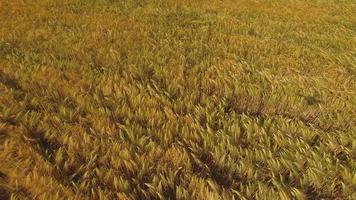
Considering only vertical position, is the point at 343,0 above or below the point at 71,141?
below

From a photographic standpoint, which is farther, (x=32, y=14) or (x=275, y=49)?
(x=32, y=14)

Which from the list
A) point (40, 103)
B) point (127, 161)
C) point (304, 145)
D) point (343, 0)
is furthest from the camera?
point (343, 0)

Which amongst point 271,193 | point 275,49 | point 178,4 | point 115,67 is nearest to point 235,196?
point 271,193

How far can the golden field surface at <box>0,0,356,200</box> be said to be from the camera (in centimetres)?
259

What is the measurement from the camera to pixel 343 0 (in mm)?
13156

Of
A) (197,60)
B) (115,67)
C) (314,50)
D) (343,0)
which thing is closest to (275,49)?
(314,50)

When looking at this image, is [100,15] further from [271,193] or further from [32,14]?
[271,193]

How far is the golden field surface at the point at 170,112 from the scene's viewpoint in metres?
2.59

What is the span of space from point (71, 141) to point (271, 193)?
1436 millimetres

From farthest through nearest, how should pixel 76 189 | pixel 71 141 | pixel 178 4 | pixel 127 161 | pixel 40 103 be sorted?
pixel 178 4 → pixel 40 103 → pixel 71 141 → pixel 127 161 → pixel 76 189

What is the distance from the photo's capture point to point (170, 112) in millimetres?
3508

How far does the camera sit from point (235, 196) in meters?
2.52

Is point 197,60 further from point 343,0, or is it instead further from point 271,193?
point 343,0

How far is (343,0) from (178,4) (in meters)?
6.66
